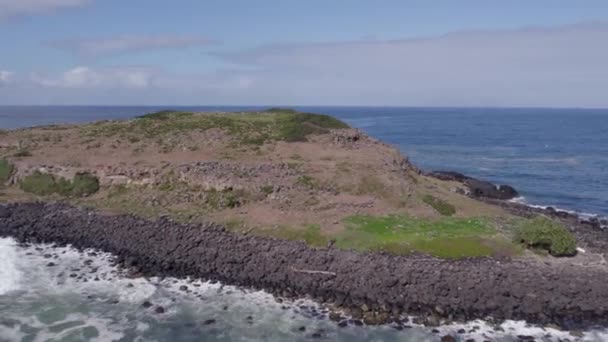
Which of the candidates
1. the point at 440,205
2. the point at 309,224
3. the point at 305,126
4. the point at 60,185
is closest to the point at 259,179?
the point at 309,224

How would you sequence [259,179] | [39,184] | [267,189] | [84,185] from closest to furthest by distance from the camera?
[267,189]
[259,179]
[84,185]
[39,184]

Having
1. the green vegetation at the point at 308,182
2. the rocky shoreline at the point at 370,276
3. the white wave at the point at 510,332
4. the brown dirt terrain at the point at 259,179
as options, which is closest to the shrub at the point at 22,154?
the brown dirt terrain at the point at 259,179

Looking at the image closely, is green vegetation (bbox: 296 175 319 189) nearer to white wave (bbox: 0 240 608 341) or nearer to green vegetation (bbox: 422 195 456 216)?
green vegetation (bbox: 422 195 456 216)

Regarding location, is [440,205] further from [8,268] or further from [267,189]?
[8,268]

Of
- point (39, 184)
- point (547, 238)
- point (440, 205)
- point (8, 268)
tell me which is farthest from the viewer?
point (39, 184)

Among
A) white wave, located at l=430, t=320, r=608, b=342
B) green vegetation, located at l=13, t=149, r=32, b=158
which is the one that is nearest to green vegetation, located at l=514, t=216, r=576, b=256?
white wave, located at l=430, t=320, r=608, b=342
